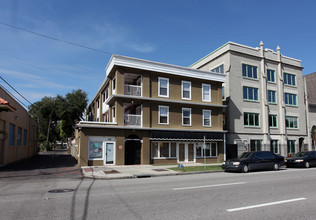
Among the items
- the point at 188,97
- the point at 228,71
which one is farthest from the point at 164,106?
the point at 228,71

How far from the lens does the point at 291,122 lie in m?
33.3

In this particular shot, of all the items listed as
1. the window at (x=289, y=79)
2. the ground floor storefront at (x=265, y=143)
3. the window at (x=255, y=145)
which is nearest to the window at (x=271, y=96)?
the window at (x=289, y=79)

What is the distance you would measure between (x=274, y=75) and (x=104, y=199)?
30.3m

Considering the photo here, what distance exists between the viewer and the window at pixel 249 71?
3017cm

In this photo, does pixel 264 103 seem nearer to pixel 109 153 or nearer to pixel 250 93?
pixel 250 93

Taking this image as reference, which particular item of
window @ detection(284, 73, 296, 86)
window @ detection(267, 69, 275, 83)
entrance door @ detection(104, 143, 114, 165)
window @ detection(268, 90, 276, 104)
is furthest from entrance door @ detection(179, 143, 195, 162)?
window @ detection(284, 73, 296, 86)

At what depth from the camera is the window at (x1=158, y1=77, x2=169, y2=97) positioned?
24203mm

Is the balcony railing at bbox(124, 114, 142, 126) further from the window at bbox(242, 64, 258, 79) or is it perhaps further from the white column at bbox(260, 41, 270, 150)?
the white column at bbox(260, 41, 270, 150)

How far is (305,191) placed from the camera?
30.8ft

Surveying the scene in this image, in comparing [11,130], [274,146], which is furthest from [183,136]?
[11,130]

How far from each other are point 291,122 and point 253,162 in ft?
62.1

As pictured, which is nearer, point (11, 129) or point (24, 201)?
point (24, 201)

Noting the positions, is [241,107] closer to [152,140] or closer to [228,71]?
[228,71]

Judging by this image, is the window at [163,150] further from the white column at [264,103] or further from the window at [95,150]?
the white column at [264,103]
